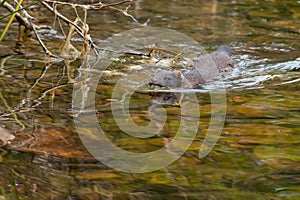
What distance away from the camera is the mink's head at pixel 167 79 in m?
6.45

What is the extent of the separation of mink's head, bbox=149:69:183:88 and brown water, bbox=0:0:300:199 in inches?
6.5

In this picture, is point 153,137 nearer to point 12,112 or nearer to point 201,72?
point 12,112

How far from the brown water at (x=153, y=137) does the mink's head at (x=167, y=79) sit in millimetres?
165

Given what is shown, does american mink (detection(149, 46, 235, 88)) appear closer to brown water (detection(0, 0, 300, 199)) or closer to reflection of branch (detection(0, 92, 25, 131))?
brown water (detection(0, 0, 300, 199))

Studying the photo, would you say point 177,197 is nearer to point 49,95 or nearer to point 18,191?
point 18,191

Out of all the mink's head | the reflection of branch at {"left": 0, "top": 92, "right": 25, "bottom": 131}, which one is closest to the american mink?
the mink's head

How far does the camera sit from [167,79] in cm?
657

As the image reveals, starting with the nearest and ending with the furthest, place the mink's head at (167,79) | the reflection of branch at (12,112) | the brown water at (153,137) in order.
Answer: the brown water at (153,137) → the reflection of branch at (12,112) → the mink's head at (167,79)

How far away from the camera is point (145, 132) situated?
185 inches

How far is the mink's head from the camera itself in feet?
21.1

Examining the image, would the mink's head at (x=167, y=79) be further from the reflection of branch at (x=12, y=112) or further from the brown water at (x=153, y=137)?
the reflection of branch at (x=12, y=112)

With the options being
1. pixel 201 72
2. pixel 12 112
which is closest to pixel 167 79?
pixel 201 72

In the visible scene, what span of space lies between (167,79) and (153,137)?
2.05 metres

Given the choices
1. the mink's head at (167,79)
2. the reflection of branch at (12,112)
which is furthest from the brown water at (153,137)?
the mink's head at (167,79)
